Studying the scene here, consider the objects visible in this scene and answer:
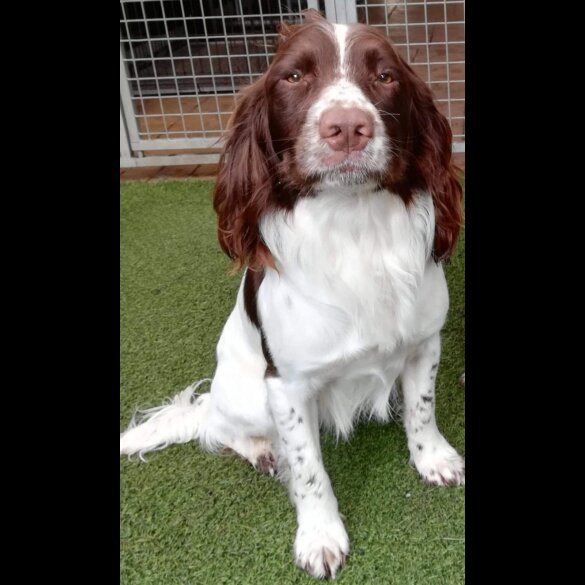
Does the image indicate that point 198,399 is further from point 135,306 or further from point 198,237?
point 198,237

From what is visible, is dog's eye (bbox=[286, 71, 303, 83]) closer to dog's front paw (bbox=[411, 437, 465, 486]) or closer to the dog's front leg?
the dog's front leg

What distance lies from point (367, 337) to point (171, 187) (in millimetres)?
2765

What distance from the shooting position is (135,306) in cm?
290

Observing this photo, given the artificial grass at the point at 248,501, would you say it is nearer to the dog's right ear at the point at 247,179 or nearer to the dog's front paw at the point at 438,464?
the dog's front paw at the point at 438,464

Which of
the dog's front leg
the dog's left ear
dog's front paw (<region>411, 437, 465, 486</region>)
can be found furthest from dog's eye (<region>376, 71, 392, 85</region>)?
dog's front paw (<region>411, 437, 465, 486</region>)

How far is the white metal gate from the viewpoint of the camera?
3.95 metres

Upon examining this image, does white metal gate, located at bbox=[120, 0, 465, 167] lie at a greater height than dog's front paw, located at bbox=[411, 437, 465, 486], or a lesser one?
greater

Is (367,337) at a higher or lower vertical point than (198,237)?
higher

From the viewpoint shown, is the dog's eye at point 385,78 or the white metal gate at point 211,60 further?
the white metal gate at point 211,60

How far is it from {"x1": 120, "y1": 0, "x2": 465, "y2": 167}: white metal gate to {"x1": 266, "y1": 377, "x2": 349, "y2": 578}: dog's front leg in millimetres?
2252

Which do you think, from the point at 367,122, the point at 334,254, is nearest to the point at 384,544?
the point at 334,254

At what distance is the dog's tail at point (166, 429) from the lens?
211 centimetres

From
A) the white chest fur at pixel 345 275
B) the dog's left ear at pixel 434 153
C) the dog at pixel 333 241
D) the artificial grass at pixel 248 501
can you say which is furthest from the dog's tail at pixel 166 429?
the dog's left ear at pixel 434 153
